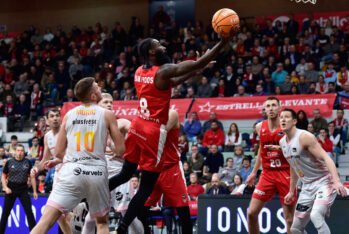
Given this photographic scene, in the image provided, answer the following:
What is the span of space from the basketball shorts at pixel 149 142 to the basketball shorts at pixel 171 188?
85 cm

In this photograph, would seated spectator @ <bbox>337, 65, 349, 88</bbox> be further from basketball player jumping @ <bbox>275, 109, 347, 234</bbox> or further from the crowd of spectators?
basketball player jumping @ <bbox>275, 109, 347, 234</bbox>

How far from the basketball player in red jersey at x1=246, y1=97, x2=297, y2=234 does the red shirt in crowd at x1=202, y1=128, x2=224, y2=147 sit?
899 cm

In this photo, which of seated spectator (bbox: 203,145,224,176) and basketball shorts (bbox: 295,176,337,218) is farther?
seated spectator (bbox: 203,145,224,176)

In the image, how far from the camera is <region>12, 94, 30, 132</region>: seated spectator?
2425 cm

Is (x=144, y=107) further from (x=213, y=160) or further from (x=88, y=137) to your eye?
(x=213, y=160)

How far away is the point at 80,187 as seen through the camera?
816 cm

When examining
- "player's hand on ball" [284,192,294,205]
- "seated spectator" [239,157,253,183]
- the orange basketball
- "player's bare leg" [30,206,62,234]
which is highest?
the orange basketball

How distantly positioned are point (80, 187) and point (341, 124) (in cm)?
1206

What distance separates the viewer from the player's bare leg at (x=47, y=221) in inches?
315

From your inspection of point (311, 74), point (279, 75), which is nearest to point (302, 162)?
point (311, 74)

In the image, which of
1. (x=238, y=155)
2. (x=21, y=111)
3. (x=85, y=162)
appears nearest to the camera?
(x=85, y=162)

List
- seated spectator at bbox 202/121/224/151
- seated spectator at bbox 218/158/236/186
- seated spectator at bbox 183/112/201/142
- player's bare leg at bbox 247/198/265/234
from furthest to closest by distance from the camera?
seated spectator at bbox 183/112/201/142, seated spectator at bbox 202/121/224/151, seated spectator at bbox 218/158/236/186, player's bare leg at bbox 247/198/265/234

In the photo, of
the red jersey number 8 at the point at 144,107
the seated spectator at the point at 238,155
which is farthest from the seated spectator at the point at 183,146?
A: the red jersey number 8 at the point at 144,107

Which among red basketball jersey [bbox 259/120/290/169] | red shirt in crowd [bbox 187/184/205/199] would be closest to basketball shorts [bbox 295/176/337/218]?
red basketball jersey [bbox 259/120/290/169]
